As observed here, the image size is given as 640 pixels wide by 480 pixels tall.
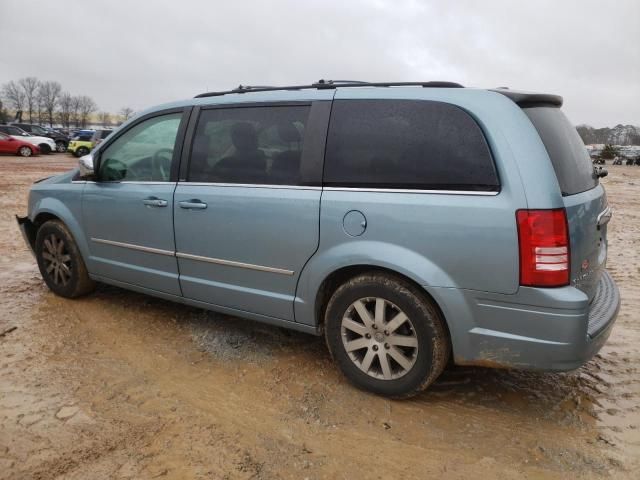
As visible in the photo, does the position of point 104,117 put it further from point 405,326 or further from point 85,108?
point 405,326

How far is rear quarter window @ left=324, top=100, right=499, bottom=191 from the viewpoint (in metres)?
2.72

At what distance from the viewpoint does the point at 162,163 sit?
3934mm

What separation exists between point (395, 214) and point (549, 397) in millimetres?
1524

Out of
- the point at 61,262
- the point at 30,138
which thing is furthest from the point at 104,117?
the point at 61,262

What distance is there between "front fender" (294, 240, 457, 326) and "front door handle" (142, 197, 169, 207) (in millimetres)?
1259

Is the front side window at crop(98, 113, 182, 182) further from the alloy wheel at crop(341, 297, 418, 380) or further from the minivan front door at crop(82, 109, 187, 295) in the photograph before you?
the alloy wheel at crop(341, 297, 418, 380)

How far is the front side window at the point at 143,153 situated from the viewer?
3928 millimetres

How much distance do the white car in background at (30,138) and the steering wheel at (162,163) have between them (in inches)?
1077

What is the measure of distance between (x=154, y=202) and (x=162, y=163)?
32 centimetres

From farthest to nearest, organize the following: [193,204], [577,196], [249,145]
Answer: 1. [193,204]
2. [249,145]
3. [577,196]

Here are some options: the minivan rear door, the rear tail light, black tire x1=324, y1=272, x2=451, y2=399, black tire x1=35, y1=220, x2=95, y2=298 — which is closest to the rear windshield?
the minivan rear door

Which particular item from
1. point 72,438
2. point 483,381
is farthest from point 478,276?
point 72,438

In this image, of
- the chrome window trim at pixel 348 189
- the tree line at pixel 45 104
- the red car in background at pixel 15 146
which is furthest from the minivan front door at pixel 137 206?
the tree line at pixel 45 104

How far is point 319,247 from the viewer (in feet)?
10.2
